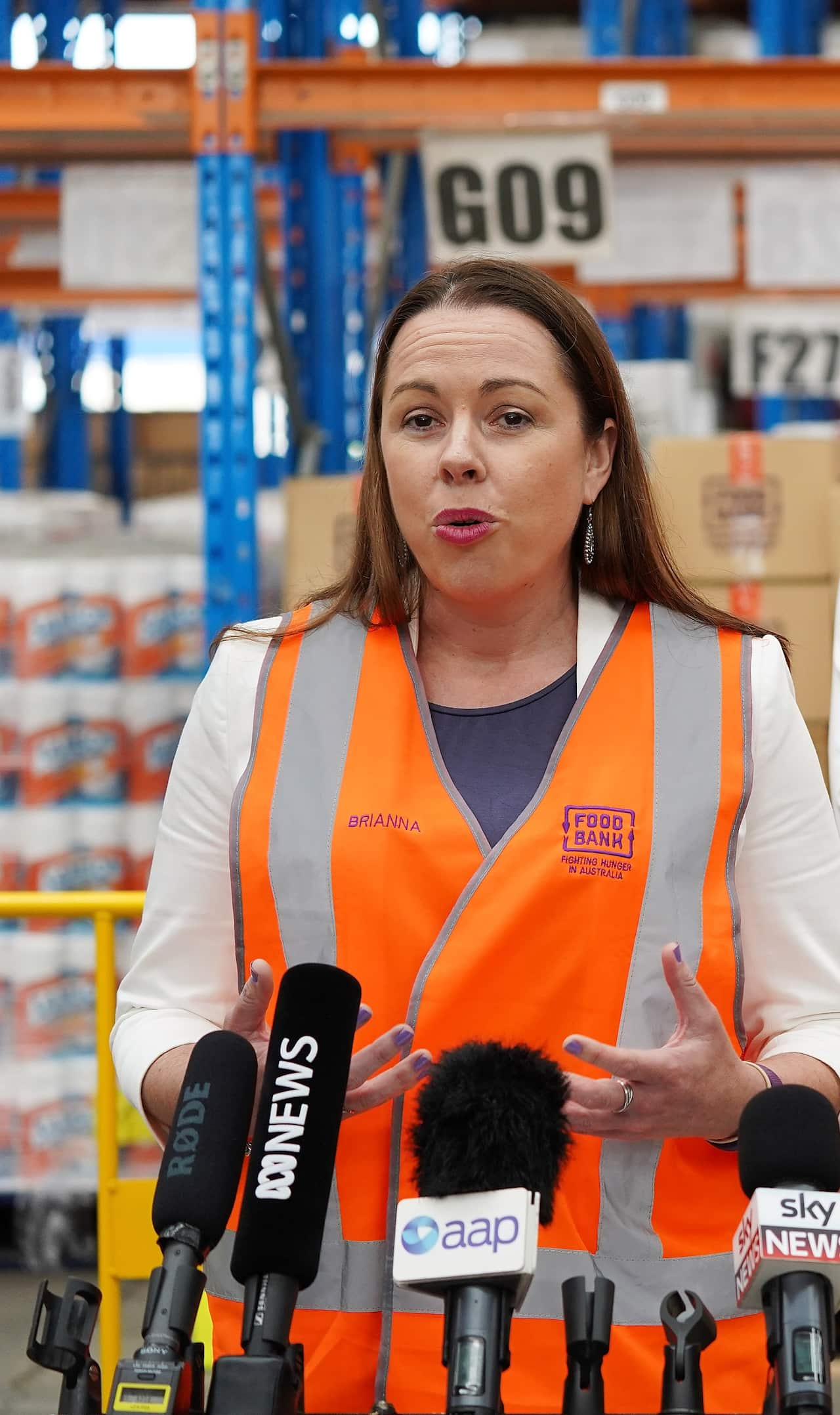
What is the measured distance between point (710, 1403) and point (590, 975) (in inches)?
16.9

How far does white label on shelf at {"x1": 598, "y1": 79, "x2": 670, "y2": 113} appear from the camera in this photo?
441 centimetres

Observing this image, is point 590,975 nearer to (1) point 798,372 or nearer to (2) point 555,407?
(2) point 555,407

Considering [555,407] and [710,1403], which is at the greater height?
[555,407]

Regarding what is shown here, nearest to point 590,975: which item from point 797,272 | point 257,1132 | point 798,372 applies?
point 257,1132

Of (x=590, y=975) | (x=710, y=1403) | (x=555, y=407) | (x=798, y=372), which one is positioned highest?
(x=798, y=372)

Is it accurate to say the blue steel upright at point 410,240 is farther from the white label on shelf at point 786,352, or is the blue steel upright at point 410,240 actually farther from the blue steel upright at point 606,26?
the blue steel upright at point 606,26

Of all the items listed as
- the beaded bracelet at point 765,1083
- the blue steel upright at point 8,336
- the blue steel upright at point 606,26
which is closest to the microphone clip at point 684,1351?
the beaded bracelet at point 765,1083

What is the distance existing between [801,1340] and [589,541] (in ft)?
3.67

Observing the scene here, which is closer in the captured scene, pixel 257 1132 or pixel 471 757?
pixel 257 1132

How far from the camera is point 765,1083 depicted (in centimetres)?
162

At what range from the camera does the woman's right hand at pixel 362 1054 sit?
1.44 m

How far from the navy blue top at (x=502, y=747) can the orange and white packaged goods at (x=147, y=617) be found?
2606 mm

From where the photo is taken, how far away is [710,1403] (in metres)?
1.69

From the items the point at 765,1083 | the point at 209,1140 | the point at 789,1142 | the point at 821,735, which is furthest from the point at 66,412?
the point at 789,1142
